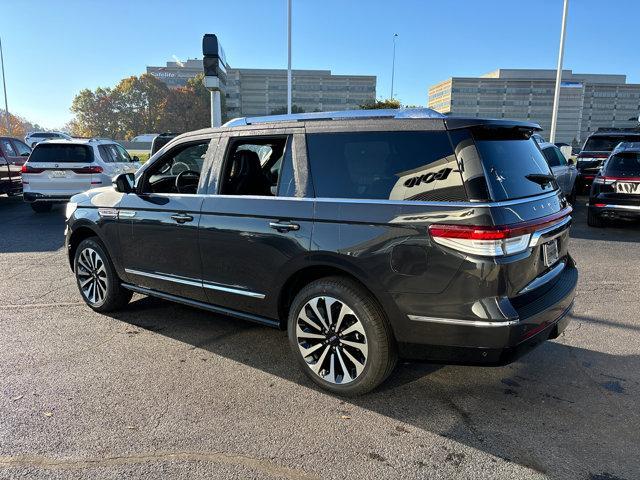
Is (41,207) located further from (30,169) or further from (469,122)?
(469,122)

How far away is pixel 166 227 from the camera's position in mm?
4246

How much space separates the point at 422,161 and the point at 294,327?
1.47 metres

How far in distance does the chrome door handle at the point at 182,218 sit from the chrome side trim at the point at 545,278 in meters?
2.59

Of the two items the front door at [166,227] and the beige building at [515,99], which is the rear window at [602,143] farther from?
the beige building at [515,99]

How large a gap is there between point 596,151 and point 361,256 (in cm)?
1486

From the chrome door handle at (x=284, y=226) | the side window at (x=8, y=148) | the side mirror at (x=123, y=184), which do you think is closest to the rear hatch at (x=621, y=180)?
the chrome door handle at (x=284, y=226)

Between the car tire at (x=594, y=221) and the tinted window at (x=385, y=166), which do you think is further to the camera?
the car tire at (x=594, y=221)

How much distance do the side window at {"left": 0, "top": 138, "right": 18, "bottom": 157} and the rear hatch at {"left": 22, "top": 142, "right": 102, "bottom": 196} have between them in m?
3.01

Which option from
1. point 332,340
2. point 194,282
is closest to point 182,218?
point 194,282

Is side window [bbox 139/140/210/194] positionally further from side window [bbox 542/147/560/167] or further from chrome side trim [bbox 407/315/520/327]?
side window [bbox 542/147/560/167]

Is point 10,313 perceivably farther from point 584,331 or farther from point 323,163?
point 584,331

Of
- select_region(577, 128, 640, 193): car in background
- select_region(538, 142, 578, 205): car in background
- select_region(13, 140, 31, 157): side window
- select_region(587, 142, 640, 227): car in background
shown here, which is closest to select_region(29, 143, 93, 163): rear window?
select_region(13, 140, 31, 157): side window

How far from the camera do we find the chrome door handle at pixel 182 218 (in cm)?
405

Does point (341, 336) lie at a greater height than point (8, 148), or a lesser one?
lesser
